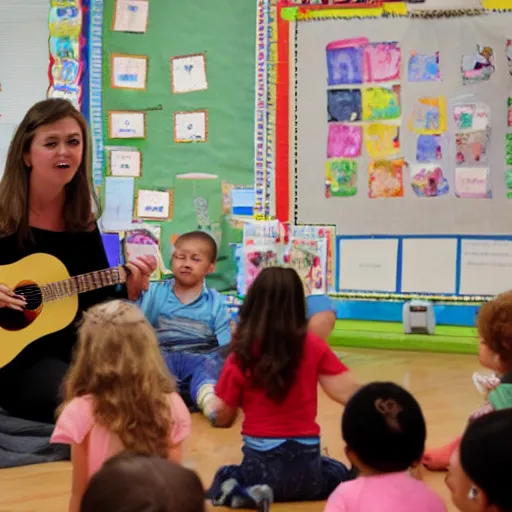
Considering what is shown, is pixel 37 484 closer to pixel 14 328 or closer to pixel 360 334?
pixel 14 328

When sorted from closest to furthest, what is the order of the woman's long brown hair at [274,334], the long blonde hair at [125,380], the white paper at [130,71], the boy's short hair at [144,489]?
the boy's short hair at [144,489], the long blonde hair at [125,380], the woman's long brown hair at [274,334], the white paper at [130,71]

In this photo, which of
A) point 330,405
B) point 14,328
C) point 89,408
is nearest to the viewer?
point 89,408

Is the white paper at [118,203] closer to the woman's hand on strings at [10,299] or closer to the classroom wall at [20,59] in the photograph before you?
the classroom wall at [20,59]

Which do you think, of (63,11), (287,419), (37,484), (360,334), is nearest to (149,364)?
(287,419)

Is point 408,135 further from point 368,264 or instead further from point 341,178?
point 368,264

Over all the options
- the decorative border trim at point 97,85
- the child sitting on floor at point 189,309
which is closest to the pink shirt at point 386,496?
the child sitting on floor at point 189,309

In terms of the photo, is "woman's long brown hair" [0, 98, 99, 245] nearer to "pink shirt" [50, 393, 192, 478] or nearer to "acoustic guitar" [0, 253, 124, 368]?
"acoustic guitar" [0, 253, 124, 368]

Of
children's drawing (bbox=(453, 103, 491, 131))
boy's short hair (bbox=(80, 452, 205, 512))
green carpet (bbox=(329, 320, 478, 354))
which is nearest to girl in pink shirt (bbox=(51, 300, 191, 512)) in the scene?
boy's short hair (bbox=(80, 452, 205, 512))

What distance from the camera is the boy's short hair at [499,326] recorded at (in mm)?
2725

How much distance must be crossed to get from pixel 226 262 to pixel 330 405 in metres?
1.79

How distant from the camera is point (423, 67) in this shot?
529 cm

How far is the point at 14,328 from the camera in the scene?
135 inches

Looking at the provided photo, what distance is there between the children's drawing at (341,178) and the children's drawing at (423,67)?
0.61m

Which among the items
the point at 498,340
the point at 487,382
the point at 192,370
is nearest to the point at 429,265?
the point at 192,370
